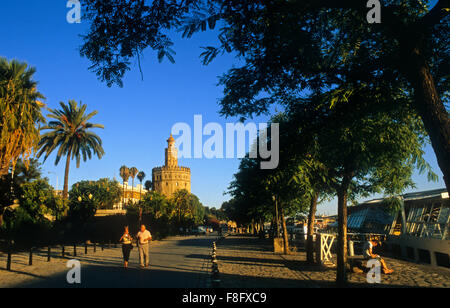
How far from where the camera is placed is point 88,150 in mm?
44031

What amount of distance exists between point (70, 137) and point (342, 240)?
3862 centimetres

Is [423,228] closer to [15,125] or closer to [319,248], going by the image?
[319,248]

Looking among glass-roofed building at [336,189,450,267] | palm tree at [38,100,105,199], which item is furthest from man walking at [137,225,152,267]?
palm tree at [38,100,105,199]

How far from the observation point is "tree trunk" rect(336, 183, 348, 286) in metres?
10.8

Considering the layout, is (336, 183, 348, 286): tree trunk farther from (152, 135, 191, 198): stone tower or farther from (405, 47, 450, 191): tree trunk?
(152, 135, 191, 198): stone tower

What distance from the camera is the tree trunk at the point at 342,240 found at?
424 inches

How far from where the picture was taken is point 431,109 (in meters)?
5.06

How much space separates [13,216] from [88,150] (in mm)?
19715

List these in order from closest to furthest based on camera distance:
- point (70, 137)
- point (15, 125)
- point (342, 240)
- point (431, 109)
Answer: point (431, 109) → point (342, 240) → point (15, 125) → point (70, 137)

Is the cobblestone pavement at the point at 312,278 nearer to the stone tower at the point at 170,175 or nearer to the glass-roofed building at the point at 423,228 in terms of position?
the glass-roofed building at the point at 423,228

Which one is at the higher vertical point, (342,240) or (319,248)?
(342,240)

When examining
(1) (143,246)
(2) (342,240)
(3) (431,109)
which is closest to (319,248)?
(2) (342,240)

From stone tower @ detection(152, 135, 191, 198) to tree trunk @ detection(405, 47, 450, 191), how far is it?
5681 inches

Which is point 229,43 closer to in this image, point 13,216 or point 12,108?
point 12,108
